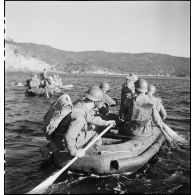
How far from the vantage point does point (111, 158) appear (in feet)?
24.7

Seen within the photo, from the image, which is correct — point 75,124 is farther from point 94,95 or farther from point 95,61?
point 95,61

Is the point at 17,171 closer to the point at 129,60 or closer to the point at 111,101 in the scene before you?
the point at 111,101

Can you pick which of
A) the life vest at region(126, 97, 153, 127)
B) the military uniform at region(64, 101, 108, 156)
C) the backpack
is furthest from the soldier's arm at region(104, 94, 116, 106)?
the backpack

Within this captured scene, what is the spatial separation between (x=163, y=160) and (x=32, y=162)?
4545mm

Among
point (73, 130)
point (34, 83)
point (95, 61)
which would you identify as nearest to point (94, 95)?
point (73, 130)

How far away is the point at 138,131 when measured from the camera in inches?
349

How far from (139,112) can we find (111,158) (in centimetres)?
185

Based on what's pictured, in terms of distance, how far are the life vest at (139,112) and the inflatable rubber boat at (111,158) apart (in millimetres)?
640

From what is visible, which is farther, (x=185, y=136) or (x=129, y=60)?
(x=129, y=60)

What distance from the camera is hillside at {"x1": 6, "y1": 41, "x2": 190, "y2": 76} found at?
100m

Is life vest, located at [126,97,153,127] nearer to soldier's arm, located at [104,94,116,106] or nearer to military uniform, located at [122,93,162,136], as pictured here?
military uniform, located at [122,93,162,136]

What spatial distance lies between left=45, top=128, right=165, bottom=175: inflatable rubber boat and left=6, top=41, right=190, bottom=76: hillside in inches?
2112

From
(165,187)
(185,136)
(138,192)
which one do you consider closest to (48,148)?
(138,192)

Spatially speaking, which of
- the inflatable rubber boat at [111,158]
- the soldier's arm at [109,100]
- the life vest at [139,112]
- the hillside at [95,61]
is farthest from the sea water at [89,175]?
the hillside at [95,61]
